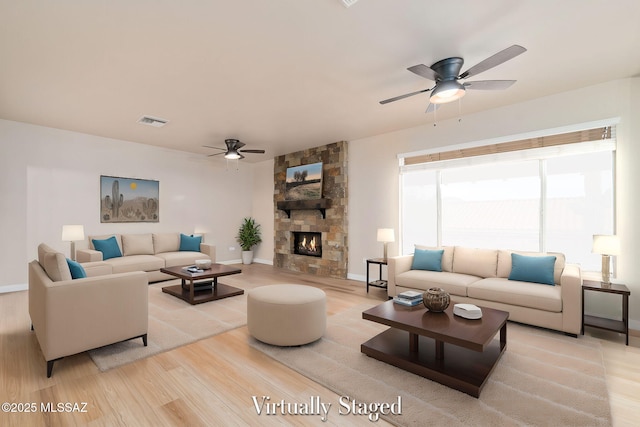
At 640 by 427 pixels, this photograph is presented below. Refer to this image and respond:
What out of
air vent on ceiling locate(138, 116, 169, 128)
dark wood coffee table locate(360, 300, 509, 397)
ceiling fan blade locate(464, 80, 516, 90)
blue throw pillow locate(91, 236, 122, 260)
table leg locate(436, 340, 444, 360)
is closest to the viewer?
dark wood coffee table locate(360, 300, 509, 397)

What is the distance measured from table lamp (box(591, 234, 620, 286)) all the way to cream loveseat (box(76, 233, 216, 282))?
6.22 m

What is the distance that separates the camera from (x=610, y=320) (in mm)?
3271

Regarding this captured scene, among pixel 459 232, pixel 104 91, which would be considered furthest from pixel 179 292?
pixel 459 232

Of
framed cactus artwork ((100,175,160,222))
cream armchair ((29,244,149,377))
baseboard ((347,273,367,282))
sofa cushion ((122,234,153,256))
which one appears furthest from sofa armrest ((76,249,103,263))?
baseboard ((347,273,367,282))

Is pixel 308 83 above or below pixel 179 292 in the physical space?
above

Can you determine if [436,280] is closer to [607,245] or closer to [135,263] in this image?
[607,245]

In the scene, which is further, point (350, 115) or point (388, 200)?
point (388, 200)

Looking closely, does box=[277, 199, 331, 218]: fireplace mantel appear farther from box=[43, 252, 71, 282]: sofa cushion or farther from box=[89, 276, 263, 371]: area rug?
box=[43, 252, 71, 282]: sofa cushion

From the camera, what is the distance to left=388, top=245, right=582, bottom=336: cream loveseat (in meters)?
3.12

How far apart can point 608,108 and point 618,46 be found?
1.08 metres

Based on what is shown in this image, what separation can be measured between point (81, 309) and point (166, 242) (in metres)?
4.10

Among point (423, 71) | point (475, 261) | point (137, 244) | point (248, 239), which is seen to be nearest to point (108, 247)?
point (137, 244)

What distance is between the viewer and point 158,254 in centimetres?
606

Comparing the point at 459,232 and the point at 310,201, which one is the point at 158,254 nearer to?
the point at 310,201
